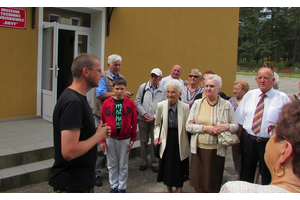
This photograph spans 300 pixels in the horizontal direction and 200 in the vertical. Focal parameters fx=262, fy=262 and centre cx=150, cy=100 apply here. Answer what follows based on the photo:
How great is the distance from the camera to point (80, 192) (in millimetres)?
2078

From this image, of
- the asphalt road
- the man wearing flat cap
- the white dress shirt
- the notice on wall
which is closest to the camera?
the white dress shirt

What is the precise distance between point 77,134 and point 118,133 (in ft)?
6.13

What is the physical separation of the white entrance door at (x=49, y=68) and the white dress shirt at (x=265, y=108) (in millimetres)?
4377

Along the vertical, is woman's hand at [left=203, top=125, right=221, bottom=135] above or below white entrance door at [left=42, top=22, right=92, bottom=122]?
below

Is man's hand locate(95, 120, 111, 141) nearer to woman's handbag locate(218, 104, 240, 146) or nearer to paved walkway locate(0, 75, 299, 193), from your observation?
woman's handbag locate(218, 104, 240, 146)

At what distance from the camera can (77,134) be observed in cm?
189

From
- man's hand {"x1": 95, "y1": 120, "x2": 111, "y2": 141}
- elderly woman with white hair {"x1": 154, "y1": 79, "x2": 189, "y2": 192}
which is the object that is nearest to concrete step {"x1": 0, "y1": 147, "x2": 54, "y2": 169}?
elderly woman with white hair {"x1": 154, "y1": 79, "x2": 189, "y2": 192}

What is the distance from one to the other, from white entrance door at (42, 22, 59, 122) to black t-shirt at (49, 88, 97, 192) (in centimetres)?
445

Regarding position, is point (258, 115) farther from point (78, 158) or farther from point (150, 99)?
point (78, 158)

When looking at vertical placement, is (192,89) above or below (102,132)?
above

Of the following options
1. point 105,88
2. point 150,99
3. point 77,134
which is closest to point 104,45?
point 150,99

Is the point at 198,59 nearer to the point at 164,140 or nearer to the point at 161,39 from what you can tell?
the point at 161,39

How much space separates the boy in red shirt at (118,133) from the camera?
373 centimetres

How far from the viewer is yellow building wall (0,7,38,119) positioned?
598 centimetres
